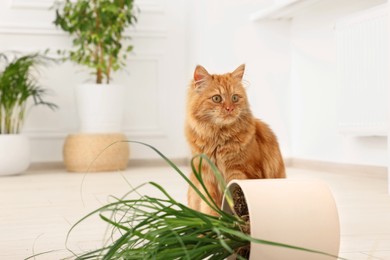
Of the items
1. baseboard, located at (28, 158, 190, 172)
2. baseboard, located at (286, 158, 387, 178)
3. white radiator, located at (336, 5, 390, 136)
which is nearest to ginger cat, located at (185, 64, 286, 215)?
white radiator, located at (336, 5, 390, 136)

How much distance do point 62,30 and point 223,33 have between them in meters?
1.14

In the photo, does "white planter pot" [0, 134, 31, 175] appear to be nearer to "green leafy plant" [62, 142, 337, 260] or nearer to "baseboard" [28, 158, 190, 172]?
"baseboard" [28, 158, 190, 172]

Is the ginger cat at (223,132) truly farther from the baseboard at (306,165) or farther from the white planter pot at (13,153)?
the white planter pot at (13,153)

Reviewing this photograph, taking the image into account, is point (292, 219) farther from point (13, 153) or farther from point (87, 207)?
point (13, 153)

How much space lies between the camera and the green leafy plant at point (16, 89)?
3865 mm

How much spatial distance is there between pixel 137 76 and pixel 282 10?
1.20 m

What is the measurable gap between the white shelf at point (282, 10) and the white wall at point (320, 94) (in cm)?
11

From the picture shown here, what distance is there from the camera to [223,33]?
430 cm

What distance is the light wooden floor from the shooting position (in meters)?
1.52

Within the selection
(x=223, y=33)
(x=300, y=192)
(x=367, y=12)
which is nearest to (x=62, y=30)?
(x=223, y=33)

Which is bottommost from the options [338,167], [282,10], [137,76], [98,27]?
[338,167]

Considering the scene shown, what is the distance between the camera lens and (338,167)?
12.2 feet

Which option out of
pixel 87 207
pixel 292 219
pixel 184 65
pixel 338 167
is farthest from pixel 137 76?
pixel 292 219

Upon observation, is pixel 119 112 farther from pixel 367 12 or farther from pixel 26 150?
pixel 367 12
